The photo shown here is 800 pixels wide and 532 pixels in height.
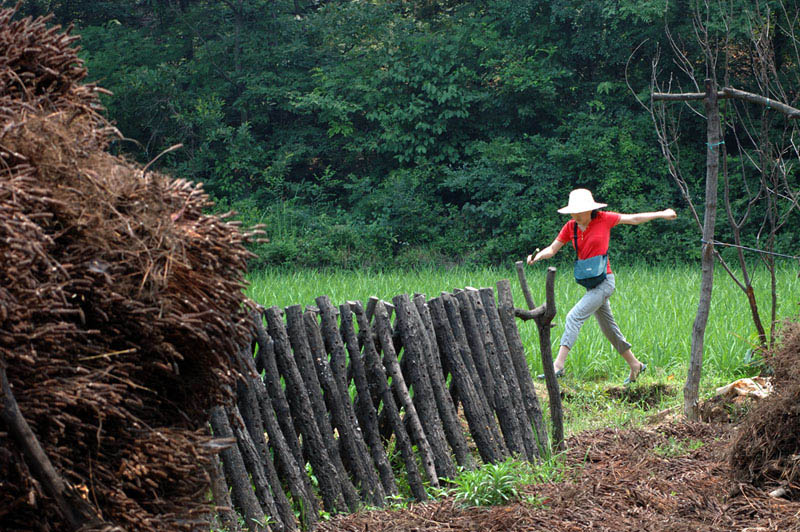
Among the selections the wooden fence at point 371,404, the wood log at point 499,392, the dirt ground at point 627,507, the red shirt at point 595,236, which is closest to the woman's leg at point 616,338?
the red shirt at point 595,236

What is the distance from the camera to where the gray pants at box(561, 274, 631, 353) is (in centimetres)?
636

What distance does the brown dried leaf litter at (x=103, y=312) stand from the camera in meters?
2.03

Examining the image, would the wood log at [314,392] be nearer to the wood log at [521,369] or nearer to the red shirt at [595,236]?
the wood log at [521,369]

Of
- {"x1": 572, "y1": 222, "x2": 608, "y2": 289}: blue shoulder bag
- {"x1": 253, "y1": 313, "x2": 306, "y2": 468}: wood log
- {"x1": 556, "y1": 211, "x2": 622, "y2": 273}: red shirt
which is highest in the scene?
{"x1": 556, "y1": 211, "x2": 622, "y2": 273}: red shirt

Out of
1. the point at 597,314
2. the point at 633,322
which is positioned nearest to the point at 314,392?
the point at 597,314

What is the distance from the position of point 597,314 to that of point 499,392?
90.1 inches

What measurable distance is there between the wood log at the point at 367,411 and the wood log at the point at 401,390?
0.16 meters

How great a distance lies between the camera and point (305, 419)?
12.2ft

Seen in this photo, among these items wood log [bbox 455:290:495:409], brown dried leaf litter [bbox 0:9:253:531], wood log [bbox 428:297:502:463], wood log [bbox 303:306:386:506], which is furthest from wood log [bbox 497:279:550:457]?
brown dried leaf litter [bbox 0:9:253:531]

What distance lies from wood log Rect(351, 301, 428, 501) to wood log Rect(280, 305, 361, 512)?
34 centimetres

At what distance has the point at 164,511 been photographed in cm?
231

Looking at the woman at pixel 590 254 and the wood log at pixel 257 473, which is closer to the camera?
the wood log at pixel 257 473

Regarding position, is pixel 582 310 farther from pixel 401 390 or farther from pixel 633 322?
pixel 401 390

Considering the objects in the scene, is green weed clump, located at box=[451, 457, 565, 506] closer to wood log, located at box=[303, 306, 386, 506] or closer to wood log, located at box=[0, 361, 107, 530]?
wood log, located at box=[303, 306, 386, 506]
